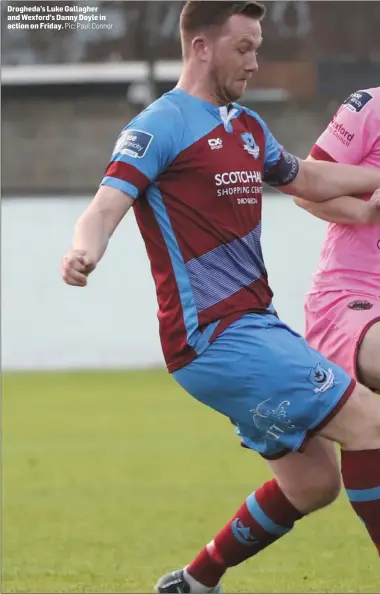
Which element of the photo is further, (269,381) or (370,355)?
(370,355)

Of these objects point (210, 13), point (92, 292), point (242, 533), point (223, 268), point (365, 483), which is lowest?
point (92, 292)

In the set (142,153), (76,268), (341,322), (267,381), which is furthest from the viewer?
(341,322)

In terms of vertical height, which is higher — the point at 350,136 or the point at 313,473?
the point at 350,136

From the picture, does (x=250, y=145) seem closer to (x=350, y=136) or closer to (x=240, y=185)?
(x=240, y=185)

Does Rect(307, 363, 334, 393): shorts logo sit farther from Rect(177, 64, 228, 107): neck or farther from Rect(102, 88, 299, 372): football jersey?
Rect(177, 64, 228, 107): neck

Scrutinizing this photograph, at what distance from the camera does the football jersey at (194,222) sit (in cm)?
432

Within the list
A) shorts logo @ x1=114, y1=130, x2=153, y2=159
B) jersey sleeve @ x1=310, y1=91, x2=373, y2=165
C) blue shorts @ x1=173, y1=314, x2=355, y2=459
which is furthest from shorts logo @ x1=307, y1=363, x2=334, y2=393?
jersey sleeve @ x1=310, y1=91, x2=373, y2=165

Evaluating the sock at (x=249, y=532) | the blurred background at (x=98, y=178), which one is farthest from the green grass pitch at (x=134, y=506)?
the sock at (x=249, y=532)

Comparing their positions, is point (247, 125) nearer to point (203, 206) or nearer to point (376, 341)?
point (203, 206)

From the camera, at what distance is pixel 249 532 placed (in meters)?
4.93

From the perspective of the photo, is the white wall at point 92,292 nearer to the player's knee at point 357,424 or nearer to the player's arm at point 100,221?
the player's knee at point 357,424

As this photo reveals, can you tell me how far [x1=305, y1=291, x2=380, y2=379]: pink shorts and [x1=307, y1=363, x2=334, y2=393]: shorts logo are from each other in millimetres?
594

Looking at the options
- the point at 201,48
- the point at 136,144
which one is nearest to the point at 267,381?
the point at 136,144

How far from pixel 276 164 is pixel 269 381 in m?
0.91
